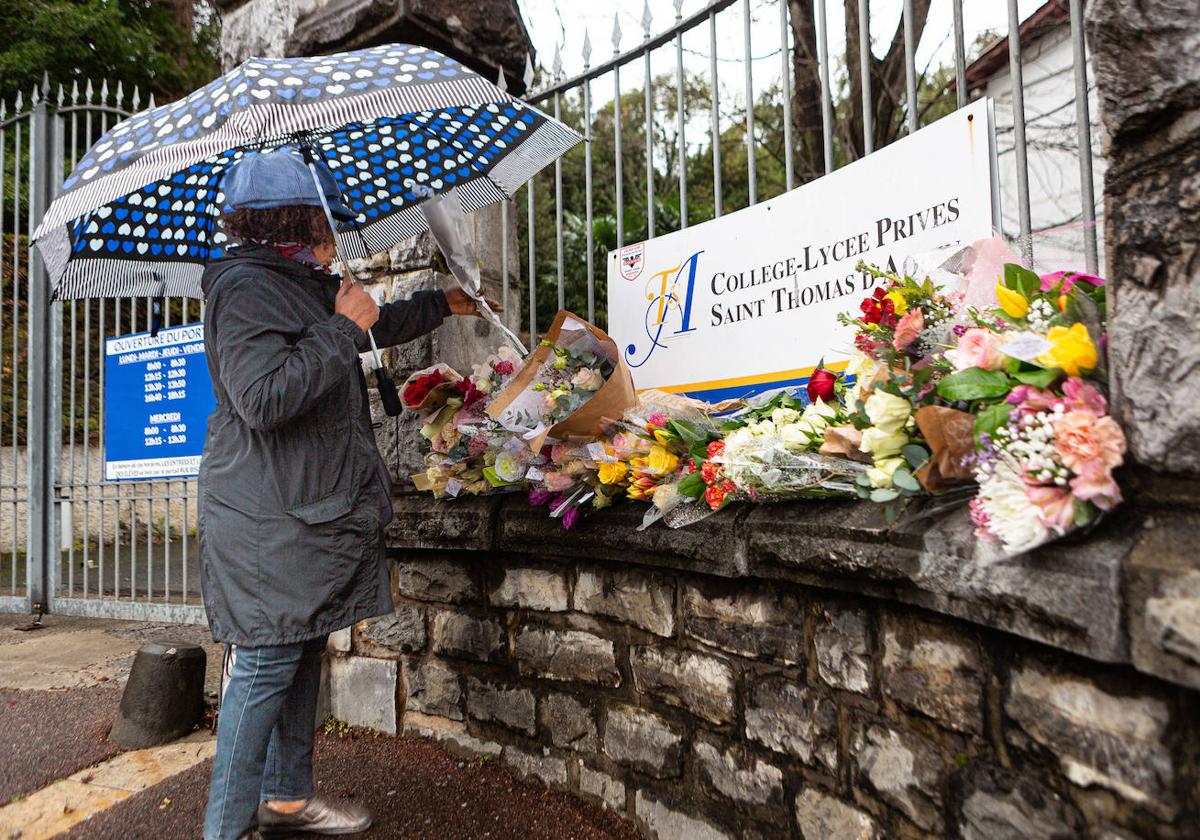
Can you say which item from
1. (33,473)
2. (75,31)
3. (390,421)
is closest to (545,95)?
(390,421)

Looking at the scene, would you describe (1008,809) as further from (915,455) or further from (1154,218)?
(1154,218)

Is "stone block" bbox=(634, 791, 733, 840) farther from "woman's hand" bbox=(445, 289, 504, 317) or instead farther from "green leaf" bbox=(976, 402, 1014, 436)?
"woman's hand" bbox=(445, 289, 504, 317)

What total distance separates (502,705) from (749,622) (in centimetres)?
115

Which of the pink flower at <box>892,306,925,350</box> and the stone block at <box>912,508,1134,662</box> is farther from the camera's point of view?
the pink flower at <box>892,306,925,350</box>

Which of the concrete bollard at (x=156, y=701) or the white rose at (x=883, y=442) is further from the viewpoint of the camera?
the concrete bollard at (x=156, y=701)

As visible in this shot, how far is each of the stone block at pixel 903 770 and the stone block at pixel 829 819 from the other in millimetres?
86

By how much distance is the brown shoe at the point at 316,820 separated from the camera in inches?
96.8

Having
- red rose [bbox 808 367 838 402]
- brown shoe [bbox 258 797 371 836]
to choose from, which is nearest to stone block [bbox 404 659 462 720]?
brown shoe [bbox 258 797 371 836]

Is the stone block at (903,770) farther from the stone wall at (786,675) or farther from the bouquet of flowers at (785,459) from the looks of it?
the bouquet of flowers at (785,459)

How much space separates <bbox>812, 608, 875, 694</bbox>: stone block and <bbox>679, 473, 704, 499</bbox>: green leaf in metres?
0.42

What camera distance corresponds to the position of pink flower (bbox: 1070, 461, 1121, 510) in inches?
52.5

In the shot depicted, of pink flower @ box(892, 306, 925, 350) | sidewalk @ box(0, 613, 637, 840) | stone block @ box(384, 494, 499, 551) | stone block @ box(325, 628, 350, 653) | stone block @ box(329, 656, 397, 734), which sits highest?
pink flower @ box(892, 306, 925, 350)

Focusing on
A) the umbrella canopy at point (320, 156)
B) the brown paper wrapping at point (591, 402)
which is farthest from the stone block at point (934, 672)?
the umbrella canopy at point (320, 156)

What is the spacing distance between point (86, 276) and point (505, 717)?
6.68 ft
